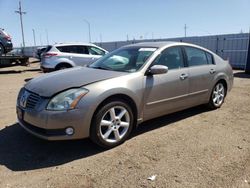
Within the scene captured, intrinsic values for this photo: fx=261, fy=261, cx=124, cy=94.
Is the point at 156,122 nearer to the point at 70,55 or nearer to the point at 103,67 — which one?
the point at 103,67

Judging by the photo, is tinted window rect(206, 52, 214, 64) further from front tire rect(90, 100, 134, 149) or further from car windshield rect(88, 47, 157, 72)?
front tire rect(90, 100, 134, 149)

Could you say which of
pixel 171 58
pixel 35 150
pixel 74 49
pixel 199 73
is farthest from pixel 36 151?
pixel 74 49

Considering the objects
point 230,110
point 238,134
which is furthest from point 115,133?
point 230,110

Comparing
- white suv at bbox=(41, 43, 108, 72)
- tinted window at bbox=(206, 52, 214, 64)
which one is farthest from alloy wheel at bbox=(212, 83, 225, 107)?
white suv at bbox=(41, 43, 108, 72)

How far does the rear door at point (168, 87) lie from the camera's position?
169 inches

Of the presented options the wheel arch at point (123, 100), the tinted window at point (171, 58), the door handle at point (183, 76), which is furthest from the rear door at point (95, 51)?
the wheel arch at point (123, 100)

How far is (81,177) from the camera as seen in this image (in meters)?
3.10

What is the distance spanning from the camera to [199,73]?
5164mm

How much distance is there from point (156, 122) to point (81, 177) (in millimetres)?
2269

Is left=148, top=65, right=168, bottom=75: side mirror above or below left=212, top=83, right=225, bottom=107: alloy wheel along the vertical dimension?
above

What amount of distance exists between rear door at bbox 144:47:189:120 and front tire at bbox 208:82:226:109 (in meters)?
1.03

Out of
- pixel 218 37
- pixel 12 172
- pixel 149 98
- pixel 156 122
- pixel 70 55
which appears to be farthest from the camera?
pixel 218 37

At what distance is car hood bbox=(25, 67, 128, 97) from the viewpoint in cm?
360

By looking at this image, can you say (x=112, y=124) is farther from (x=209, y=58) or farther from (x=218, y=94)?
(x=218, y=94)
